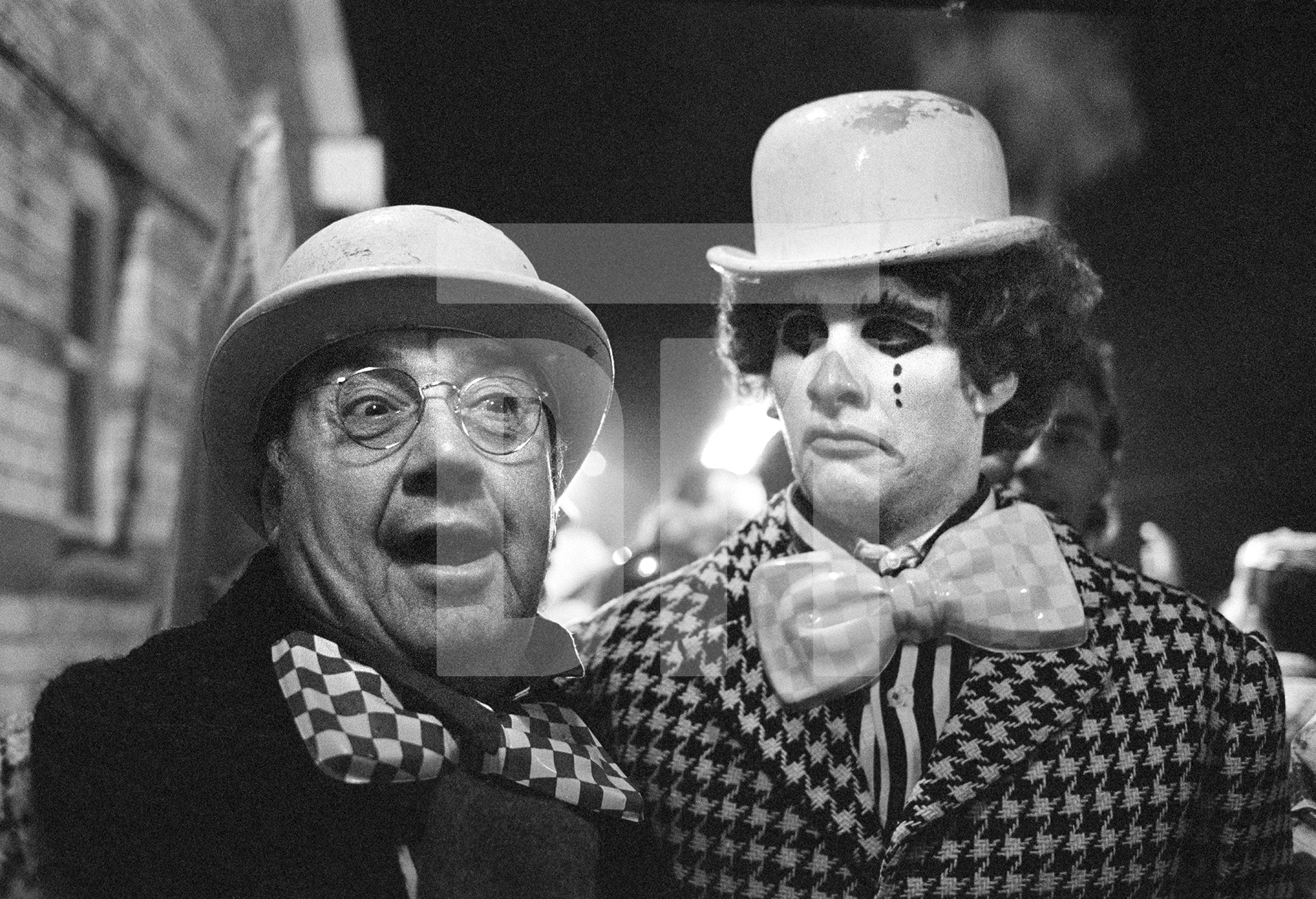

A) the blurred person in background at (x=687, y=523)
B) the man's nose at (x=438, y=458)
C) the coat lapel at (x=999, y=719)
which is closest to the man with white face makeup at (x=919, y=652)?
the coat lapel at (x=999, y=719)

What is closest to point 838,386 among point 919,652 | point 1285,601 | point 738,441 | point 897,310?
point 897,310

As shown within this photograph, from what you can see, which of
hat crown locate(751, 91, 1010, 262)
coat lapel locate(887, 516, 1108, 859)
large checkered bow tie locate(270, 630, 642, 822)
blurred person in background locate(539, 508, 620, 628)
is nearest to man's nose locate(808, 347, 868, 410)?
hat crown locate(751, 91, 1010, 262)

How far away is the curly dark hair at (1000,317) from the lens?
2.28 m

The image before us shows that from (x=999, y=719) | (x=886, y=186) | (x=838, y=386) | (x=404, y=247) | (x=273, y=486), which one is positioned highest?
(x=886, y=186)

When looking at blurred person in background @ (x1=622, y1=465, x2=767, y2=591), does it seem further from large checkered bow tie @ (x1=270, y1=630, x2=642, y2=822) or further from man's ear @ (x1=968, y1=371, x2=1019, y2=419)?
large checkered bow tie @ (x1=270, y1=630, x2=642, y2=822)

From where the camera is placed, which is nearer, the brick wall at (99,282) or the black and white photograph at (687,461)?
the black and white photograph at (687,461)

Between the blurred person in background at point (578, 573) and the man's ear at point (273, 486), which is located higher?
the man's ear at point (273, 486)

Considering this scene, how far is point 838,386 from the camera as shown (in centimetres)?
218

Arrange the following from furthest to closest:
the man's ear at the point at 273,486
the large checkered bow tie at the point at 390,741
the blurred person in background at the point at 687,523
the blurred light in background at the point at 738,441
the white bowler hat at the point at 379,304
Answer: the blurred person in background at the point at 687,523, the blurred light in background at the point at 738,441, the man's ear at the point at 273,486, the white bowler hat at the point at 379,304, the large checkered bow tie at the point at 390,741

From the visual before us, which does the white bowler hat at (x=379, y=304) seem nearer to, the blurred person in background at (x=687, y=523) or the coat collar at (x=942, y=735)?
the coat collar at (x=942, y=735)

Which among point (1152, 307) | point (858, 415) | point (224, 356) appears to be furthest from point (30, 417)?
point (1152, 307)

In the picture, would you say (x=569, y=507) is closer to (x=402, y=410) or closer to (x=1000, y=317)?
(x=402, y=410)

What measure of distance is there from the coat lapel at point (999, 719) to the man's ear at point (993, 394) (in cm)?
49

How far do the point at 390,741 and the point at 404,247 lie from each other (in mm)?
867
